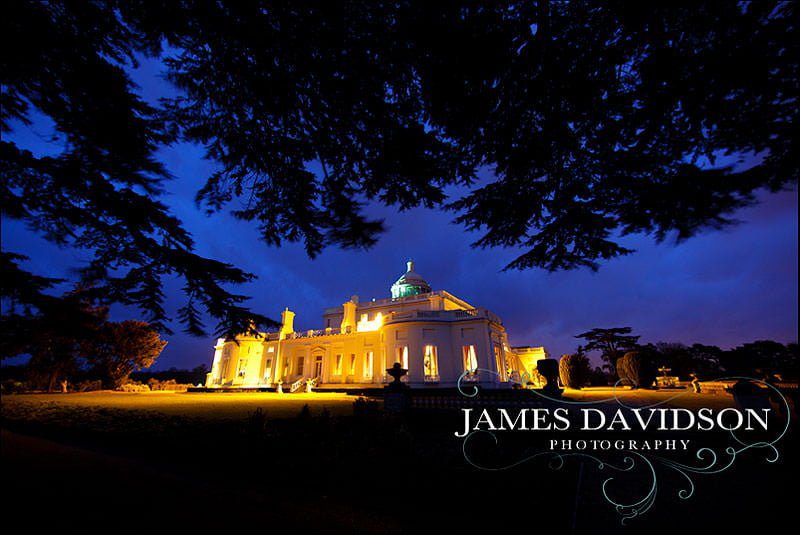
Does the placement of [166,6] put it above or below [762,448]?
above

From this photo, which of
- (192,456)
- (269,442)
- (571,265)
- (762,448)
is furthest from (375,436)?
(762,448)

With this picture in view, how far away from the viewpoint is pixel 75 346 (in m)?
17.8

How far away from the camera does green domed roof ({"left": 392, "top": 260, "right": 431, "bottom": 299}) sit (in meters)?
36.0

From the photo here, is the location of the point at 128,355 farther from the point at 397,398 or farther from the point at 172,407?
the point at 397,398

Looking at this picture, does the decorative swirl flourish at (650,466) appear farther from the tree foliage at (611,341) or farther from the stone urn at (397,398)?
the tree foliage at (611,341)

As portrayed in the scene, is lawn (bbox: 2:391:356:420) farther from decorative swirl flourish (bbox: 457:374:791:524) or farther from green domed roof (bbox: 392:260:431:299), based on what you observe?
green domed roof (bbox: 392:260:431:299)

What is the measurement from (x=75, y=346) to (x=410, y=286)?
28029 mm

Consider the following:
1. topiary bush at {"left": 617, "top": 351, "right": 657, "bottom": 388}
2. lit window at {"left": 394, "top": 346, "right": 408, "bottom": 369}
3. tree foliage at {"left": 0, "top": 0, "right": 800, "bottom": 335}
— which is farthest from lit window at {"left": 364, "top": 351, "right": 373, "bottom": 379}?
tree foliage at {"left": 0, "top": 0, "right": 800, "bottom": 335}

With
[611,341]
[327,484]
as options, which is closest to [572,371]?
[611,341]

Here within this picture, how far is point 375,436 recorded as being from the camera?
5.73 m

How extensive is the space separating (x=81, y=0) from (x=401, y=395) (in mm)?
10817

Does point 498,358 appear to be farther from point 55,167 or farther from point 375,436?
point 55,167

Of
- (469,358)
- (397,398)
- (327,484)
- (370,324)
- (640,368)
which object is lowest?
(327,484)

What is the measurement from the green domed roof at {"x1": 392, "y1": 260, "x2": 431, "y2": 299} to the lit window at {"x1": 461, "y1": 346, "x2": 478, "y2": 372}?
40.6ft
